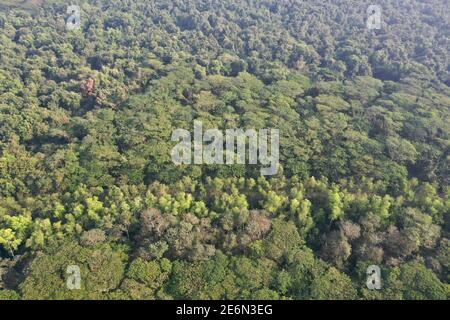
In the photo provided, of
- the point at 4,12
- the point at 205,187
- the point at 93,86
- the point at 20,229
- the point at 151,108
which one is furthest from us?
the point at 4,12

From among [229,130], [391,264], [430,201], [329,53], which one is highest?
[329,53]

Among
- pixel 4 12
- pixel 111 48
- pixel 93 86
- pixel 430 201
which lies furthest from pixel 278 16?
pixel 430 201

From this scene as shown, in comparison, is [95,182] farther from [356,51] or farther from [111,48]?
[356,51]

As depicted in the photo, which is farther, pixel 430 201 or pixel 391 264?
pixel 430 201

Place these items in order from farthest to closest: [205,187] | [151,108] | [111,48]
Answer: [111,48] < [151,108] < [205,187]

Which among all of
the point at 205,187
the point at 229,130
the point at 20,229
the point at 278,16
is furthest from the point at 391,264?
the point at 278,16

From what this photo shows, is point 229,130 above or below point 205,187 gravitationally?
above

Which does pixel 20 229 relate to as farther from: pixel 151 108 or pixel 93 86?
pixel 93 86
